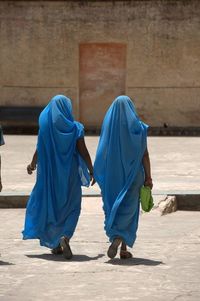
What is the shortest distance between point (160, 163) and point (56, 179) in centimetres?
740

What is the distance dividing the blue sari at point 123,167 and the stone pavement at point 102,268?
0.34 metres

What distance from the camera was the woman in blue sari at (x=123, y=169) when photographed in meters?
7.54

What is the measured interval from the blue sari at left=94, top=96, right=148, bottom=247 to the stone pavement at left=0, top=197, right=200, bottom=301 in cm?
34

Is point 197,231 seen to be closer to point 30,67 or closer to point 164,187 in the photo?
point 164,187

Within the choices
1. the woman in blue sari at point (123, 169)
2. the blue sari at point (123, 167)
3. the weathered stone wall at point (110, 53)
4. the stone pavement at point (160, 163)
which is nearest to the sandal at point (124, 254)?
the woman in blue sari at point (123, 169)

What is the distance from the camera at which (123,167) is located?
7621 millimetres

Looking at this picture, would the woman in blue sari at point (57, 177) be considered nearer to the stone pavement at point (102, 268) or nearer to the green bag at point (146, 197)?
the stone pavement at point (102, 268)

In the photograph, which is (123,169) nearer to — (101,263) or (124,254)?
(124,254)

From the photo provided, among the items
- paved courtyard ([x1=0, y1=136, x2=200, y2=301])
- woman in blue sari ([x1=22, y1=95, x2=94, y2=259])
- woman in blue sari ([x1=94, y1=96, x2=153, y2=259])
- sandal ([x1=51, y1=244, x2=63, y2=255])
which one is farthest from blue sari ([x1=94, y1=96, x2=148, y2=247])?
sandal ([x1=51, y1=244, x2=63, y2=255])

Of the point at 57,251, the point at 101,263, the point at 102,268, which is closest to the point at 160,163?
the point at 57,251

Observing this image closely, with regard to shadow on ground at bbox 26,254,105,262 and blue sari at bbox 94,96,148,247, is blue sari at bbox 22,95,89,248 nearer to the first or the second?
shadow on ground at bbox 26,254,105,262

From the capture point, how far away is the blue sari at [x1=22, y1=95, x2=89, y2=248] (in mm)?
7676

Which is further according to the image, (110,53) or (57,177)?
(110,53)

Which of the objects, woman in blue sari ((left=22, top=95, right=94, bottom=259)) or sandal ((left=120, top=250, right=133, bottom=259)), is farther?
woman in blue sari ((left=22, top=95, right=94, bottom=259))
